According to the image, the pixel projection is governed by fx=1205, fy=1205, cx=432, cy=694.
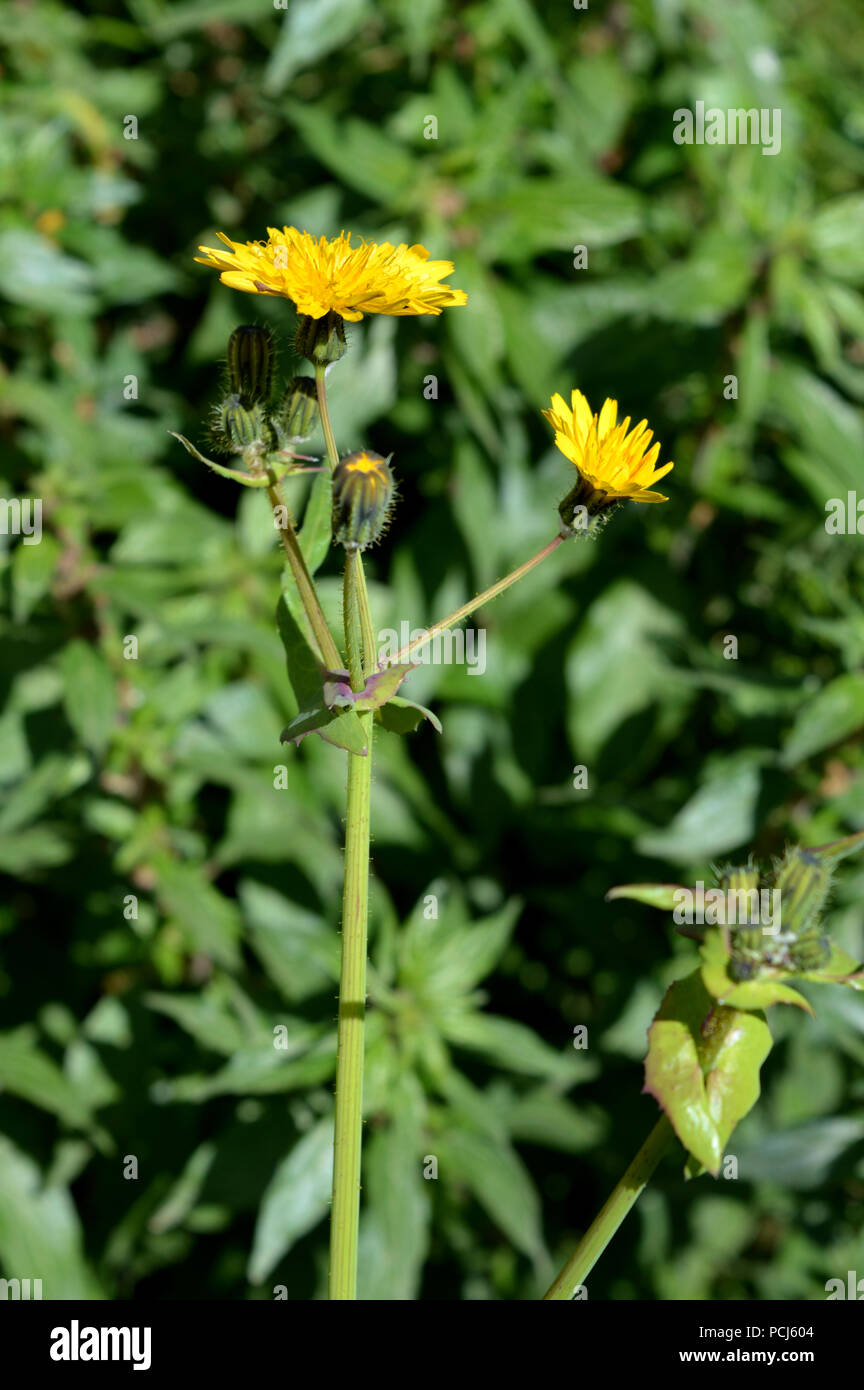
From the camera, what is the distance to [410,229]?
328 centimetres

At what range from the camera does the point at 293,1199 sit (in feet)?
8.55

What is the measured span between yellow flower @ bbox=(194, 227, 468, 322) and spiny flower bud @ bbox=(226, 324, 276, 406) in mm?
73

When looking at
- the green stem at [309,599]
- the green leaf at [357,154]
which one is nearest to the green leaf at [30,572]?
the green leaf at [357,154]

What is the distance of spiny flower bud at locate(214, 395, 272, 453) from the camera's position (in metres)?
1.42

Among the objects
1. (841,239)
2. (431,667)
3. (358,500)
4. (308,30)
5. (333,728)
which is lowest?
(333,728)

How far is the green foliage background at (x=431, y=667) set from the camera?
2895mm

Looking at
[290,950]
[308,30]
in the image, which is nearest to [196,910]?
[290,950]

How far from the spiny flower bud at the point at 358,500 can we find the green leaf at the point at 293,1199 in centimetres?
177

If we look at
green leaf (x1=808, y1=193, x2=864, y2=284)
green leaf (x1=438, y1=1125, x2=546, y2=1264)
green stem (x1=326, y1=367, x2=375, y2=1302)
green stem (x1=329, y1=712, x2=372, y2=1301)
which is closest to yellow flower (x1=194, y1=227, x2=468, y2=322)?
green stem (x1=326, y1=367, x2=375, y2=1302)

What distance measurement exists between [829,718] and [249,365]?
5.96 ft

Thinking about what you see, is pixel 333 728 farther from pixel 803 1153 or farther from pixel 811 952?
pixel 803 1153
